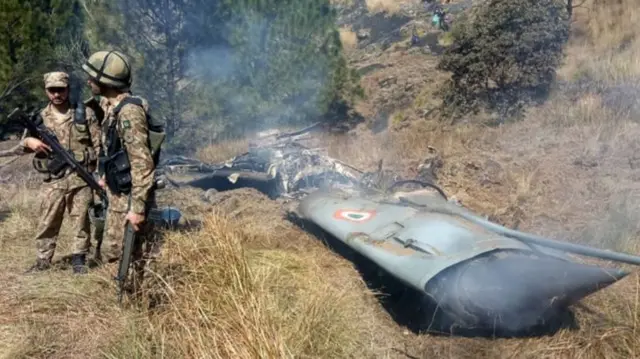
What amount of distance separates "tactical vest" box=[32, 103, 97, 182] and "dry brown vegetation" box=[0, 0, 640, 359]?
857mm

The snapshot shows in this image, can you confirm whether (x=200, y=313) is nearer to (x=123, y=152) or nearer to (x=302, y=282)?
(x=302, y=282)

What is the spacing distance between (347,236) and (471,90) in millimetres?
7250

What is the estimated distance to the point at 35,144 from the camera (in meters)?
4.31

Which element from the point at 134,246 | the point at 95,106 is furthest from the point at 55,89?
the point at 134,246

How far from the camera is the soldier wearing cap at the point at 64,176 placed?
4.41 meters

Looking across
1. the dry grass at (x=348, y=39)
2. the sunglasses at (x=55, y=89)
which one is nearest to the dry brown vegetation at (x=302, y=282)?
the sunglasses at (x=55, y=89)

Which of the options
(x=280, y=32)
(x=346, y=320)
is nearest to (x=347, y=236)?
(x=346, y=320)

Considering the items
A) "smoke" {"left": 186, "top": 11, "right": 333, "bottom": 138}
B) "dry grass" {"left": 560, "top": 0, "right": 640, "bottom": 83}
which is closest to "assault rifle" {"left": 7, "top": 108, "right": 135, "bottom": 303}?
"dry grass" {"left": 560, "top": 0, "right": 640, "bottom": 83}

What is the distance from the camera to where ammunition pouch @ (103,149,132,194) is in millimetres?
3521

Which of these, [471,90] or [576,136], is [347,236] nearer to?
[576,136]

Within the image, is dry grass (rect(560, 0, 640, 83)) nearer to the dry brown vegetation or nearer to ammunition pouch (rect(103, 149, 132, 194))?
the dry brown vegetation

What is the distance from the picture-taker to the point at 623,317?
3484mm

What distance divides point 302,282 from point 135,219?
4.30 feet

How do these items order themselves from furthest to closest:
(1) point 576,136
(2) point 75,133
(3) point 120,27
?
(3) point 120,27, (1) point 576,136, (2) point 75,133
